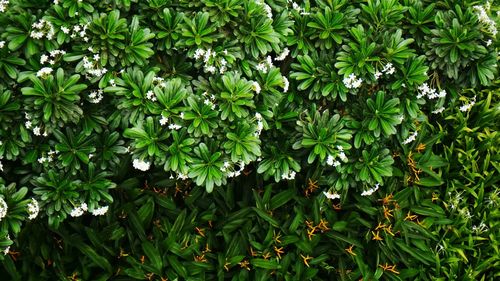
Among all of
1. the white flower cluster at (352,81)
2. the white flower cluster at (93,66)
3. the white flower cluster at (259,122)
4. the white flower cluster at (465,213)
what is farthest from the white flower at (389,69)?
the white flower cluster at (93,66)

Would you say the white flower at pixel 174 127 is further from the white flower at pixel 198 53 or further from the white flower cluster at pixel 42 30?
the white flower cluster at pixel 42 30

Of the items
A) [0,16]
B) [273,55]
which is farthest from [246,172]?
[0,16]

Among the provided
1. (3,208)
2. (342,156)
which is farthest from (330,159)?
(3,208)

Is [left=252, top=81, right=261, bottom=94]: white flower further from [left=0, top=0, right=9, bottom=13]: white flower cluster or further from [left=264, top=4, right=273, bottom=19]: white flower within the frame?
[left=0, top=0, right=9, bottom=13]: white flower cluster

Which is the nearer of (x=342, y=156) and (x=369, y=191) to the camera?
(x=342, y=156)

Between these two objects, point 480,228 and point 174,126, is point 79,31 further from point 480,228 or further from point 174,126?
point 480,228

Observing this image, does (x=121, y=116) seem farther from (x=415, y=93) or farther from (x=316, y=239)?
(x=415, y=93)
